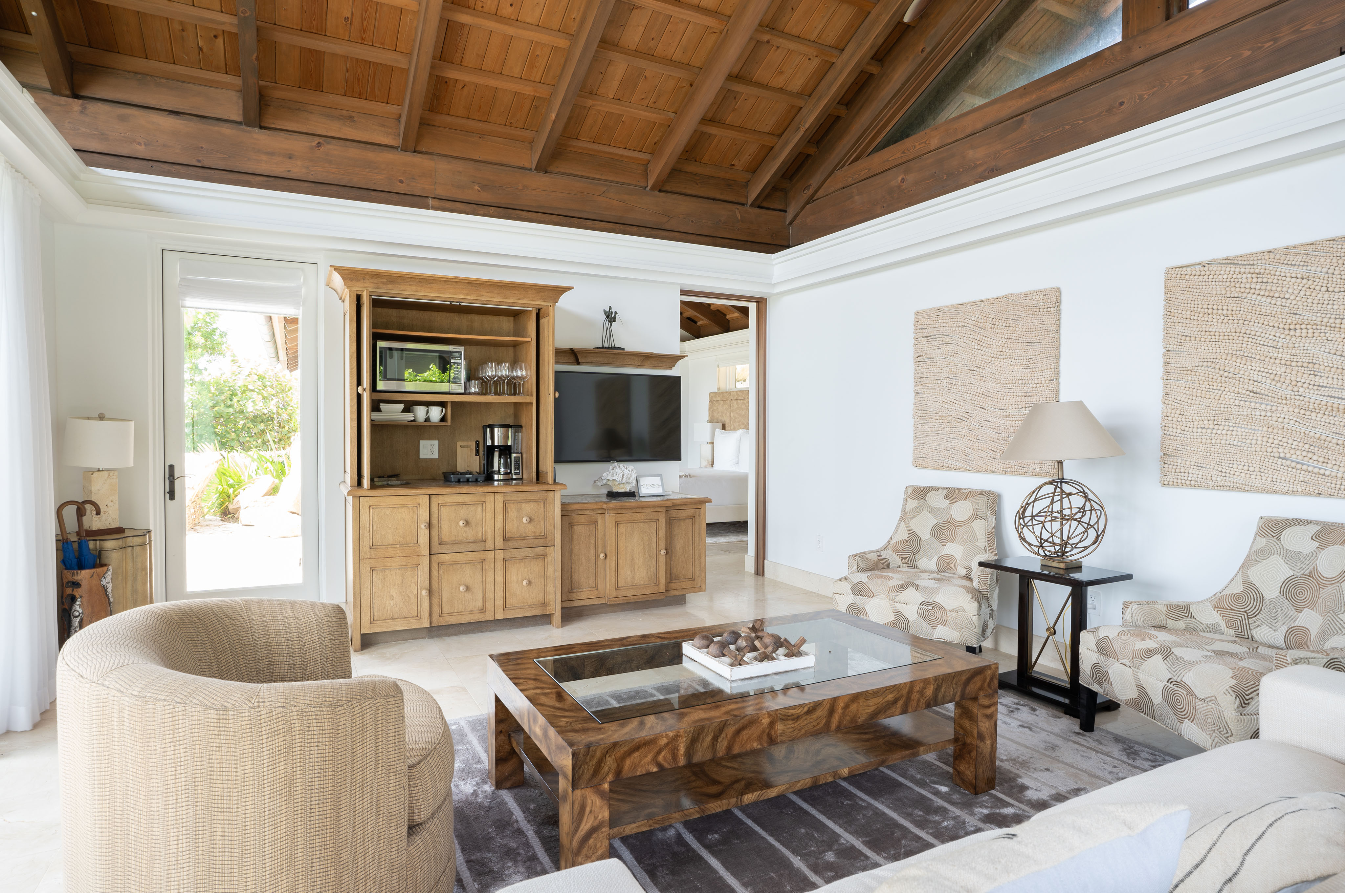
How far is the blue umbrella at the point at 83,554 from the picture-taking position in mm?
3613

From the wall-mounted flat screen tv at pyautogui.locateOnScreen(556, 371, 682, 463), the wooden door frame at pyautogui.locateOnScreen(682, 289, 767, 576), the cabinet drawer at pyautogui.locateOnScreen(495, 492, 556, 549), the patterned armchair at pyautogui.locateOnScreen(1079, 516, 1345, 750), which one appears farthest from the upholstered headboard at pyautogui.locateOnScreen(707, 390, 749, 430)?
the patterned armchair at pyautogui.locateOnScreen(1079, 516, 1345, 750)

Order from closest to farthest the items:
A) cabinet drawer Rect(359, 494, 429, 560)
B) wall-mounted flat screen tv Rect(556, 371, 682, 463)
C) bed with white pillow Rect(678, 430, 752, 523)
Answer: cabinet drawer Rect(359, 494, 429, 560) → wall-mounted flat screen tv Rect(556, 371, 682, 463) → bed with white pillow Rect(678, 430, 752, 523)

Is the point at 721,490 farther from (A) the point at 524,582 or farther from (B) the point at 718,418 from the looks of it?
(A) the point at 524,582

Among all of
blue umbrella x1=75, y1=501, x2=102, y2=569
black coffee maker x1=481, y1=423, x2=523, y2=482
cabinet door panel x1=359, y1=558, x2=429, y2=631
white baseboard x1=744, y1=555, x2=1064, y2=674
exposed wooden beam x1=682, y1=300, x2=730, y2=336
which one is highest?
exposed wooden beam x1=682, y1=300, x2=730, y2=336

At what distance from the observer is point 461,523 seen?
14.4ft

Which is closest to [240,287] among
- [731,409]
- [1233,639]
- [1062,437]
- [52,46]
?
[52,46]

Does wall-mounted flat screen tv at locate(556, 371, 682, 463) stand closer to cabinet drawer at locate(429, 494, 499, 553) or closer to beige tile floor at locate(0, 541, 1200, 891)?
cabinet drawer at locate(429, 494, 499, 553)

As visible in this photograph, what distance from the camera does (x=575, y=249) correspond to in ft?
16.8

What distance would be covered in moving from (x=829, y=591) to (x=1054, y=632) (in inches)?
81.8

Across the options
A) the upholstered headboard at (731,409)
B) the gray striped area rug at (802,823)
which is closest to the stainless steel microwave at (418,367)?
the gray striped area rug at (802,823)

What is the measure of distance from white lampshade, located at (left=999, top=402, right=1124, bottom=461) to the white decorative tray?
1.62 metres

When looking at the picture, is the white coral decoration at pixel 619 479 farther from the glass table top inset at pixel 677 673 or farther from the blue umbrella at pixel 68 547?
the blue umbrella at pixel 68 547

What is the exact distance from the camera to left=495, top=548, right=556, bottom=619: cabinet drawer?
4.51 meters

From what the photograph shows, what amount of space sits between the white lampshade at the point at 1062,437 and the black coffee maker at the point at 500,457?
2931 mm
